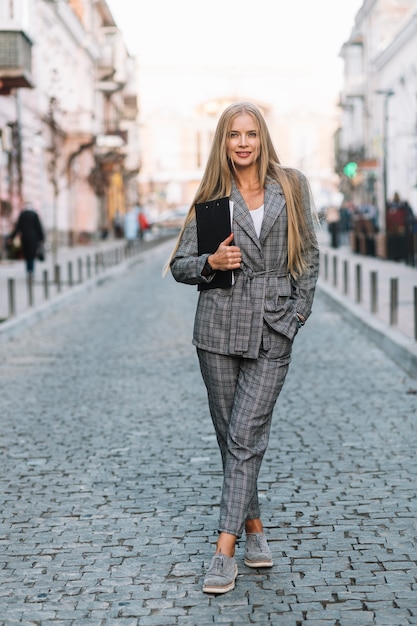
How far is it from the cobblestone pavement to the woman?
36cm

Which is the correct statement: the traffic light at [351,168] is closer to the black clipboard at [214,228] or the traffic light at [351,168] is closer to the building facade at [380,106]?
the building facade at [380,106]

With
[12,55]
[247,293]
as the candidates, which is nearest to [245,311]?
[247,293]

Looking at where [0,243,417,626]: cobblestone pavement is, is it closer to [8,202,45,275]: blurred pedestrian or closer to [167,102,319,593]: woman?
[167,102,319,593]: woman

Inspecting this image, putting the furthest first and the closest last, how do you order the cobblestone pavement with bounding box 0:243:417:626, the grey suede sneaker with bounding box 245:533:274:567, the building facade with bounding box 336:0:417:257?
the building facade with bounding box 336:0:417:257, the grey suede sneaker with bounding box 245:533:274:567, the cobblestone pavement with bounding box 0:243:417:626

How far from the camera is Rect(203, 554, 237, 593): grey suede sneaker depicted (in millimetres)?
4273

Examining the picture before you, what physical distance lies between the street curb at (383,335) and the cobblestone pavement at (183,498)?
0.16m

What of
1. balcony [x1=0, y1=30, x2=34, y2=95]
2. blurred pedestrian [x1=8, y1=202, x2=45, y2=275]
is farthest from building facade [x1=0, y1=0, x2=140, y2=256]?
blurred pedestrian [x1=8, y1=202, x2=45, y2=275]

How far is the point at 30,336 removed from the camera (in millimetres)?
14836

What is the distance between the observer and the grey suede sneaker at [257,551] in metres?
4.59

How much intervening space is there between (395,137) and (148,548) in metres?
47.6

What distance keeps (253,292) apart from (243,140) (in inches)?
23.0

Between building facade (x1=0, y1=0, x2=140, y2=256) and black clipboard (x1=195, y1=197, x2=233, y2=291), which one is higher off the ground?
building facade (x1=0, y1=0, x2=140, y2=256)

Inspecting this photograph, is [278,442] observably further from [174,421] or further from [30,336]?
[30,336]

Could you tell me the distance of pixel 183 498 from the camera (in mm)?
5867
